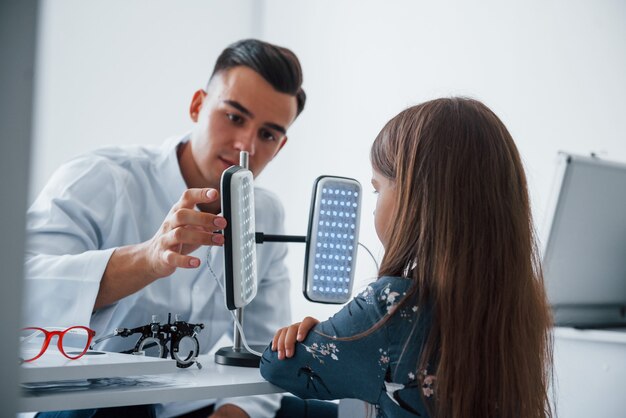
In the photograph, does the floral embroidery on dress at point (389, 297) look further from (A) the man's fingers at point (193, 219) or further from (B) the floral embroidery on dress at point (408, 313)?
(A) the man's fingers at point (193, 219)

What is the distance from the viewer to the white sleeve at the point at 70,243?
1.16 m

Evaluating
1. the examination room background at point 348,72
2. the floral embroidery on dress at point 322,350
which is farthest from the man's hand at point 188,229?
the examination room background at point 348,72

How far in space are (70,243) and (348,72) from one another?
199cm

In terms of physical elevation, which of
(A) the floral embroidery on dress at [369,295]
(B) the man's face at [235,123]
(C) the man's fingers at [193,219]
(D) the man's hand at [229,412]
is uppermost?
(B) the man's face at [235,123]

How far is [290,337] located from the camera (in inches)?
36.8

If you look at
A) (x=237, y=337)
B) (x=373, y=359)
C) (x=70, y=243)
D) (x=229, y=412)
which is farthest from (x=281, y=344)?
(x=70, y=243)

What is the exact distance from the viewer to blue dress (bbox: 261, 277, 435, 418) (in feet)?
2.85

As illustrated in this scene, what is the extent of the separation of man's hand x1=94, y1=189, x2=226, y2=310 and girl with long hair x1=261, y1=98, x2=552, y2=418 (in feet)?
0.68

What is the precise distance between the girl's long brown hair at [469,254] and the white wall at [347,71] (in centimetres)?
139

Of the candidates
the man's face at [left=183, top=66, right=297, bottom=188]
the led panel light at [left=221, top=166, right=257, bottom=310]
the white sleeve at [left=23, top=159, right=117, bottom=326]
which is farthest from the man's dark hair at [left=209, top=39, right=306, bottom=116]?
the led panel light at [left=221, top=166, right=257, bottom=310]

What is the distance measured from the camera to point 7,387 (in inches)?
14.6

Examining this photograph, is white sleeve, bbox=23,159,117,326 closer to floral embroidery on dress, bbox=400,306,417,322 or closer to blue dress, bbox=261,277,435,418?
blue dress, bbox=261,277,435,418

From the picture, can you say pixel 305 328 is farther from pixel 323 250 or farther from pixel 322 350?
pixel 323 250

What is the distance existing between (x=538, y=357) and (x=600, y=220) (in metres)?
0.71
